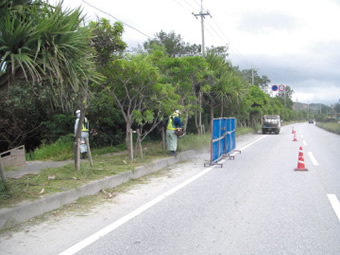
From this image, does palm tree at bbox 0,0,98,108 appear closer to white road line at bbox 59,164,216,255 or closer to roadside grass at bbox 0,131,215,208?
roadside grass at bbox 0,131,215,208

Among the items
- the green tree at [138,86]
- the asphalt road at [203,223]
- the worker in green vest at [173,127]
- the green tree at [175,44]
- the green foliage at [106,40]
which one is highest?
the green tree at [175,44]

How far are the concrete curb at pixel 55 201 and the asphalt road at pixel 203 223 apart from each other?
0.32m

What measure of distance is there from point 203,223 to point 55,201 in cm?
260

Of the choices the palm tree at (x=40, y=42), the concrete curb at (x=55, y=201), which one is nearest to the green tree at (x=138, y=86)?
the concrete curb at (x=55, y=201)

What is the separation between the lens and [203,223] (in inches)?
199

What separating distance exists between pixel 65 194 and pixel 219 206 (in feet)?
9.15

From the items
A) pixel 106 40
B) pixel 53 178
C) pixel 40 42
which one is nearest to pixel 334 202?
pixel 53 178

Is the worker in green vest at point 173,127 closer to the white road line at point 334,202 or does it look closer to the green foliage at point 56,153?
the green foliage at point 56,153

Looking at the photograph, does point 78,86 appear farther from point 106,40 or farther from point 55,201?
point 106,40

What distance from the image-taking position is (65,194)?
6.07m

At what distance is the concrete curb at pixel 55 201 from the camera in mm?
4844

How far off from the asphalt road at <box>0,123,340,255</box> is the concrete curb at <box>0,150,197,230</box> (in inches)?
12.6

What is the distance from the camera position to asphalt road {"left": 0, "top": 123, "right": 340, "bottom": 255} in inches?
163

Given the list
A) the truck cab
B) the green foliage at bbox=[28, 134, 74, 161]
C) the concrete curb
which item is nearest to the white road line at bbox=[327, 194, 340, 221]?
the concrete curb
